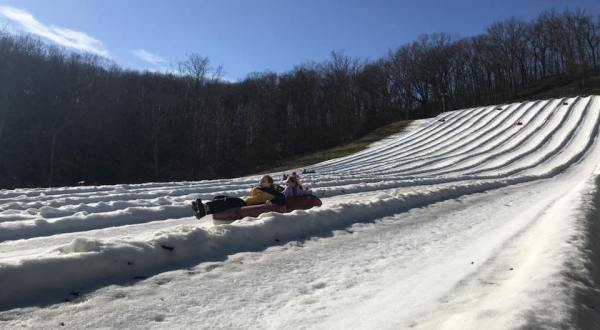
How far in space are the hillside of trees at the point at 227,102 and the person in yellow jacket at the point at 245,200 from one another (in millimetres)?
32033

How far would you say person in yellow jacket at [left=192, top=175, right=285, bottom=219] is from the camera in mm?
7656

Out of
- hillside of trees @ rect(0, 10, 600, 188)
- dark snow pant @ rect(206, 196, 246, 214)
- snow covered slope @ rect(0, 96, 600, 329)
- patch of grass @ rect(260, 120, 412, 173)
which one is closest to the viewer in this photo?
snow covered slope @ rect(0, 96, 600, 329)

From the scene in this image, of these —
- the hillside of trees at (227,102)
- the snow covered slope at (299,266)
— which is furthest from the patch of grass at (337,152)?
the snow covered slope at (299,266)

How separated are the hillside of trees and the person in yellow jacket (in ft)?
105

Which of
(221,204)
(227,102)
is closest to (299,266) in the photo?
(221,204)

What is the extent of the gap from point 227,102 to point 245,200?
53159 millimetres

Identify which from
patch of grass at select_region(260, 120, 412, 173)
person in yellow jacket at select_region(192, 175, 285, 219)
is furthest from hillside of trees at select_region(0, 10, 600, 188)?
person in yellow jacket at select_region(192, 175, 285, 219)

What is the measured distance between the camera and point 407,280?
4.44 m

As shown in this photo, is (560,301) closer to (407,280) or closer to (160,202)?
(407,280)

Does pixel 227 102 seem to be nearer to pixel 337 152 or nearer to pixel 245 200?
pixel 337 152

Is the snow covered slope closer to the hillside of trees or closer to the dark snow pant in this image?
the dark snow pant


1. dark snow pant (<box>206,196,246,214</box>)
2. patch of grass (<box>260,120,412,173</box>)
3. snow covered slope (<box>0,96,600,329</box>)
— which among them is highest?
patch of grass (<box>260,120,412,173</box>)

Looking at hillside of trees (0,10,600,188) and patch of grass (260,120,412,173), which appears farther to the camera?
hillside of trees (0,10,600,188)

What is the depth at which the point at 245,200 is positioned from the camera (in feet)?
27.2
